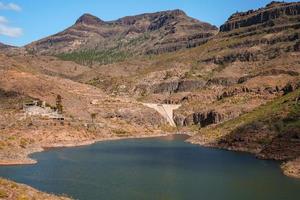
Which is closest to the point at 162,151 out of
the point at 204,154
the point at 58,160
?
the point at 204,154

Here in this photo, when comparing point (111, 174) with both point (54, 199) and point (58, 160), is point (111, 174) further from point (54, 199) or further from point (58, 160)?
point (54, 199)

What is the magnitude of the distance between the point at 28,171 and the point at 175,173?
30.7m

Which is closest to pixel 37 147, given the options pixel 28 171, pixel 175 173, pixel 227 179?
pixel 28 171

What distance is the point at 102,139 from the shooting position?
19100cm

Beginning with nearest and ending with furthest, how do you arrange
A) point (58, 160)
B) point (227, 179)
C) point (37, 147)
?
point (227, 179)
point (58, 160)
point (37, 147)

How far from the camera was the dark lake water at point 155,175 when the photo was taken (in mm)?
88938

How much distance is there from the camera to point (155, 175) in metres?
108

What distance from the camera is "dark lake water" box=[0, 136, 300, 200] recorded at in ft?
292

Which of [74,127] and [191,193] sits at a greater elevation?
[74,127]

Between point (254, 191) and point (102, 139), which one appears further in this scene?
point (102, 139)

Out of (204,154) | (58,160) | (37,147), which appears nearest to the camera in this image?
(58,160)

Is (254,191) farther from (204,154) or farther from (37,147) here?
(37,147)

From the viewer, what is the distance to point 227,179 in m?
103

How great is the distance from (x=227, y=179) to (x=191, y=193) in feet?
54.3
